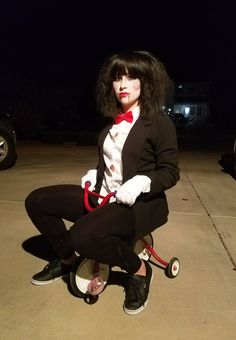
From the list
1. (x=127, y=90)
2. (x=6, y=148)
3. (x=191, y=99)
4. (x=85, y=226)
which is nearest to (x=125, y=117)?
(x=127, y=90)

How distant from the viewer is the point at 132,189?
2666 mm

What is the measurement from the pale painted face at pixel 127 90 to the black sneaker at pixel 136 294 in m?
1.16

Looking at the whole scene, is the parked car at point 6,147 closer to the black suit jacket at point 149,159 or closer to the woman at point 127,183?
the woman at point 127,183

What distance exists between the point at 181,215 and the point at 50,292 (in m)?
2.46

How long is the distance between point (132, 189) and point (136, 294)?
74 centimetres

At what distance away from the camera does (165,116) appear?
3.01 metres

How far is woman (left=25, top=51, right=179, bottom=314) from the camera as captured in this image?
2.69 m

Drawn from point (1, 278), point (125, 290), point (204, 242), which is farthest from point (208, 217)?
point (1, 278)

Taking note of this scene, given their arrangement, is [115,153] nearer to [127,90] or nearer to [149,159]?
[149,159]

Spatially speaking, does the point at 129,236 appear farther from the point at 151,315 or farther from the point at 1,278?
the point at 1,278

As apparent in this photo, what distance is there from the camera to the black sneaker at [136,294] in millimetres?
2867

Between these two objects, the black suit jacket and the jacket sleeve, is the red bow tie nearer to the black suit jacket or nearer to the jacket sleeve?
the black suit jacket

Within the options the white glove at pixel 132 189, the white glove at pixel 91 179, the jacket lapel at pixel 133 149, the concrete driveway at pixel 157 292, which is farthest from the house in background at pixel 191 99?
the white glove at pixel 132 189

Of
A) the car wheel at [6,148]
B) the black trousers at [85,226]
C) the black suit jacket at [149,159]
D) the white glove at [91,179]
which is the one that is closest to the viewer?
the black trousers at [85,226]
